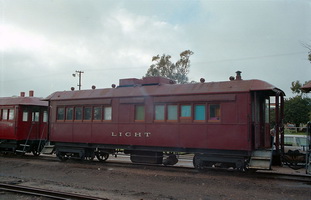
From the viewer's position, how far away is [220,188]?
8.28 m

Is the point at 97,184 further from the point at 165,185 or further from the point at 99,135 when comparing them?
the point at 99,135

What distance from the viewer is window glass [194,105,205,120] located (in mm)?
10414

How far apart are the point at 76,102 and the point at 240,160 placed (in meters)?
7.49

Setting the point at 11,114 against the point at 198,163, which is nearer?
the point at 198,163

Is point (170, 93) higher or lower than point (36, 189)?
higher

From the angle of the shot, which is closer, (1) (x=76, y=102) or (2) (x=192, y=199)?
(2) (x=192, y=199)

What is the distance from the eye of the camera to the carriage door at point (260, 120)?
9.98 metres

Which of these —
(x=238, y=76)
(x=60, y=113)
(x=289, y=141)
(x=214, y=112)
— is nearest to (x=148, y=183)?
(x=214, y=112)

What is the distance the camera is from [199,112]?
1047cm

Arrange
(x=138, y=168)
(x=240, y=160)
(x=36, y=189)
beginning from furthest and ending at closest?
(x=138, y=168) → (x=240, y=160) → (x=36, y=189)

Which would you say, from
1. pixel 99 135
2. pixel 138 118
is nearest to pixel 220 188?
pixel 138 118

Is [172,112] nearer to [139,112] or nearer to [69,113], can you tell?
[139,112]

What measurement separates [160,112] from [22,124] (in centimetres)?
880

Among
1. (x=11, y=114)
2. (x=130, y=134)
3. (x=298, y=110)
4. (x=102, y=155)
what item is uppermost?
(x=298, y=110)
